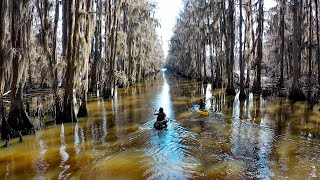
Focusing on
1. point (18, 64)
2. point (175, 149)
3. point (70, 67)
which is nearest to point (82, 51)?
point (70, 67)

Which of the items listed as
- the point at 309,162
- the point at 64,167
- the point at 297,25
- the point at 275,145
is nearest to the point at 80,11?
the point at 64,167

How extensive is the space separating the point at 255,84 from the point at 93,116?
62.1 feet

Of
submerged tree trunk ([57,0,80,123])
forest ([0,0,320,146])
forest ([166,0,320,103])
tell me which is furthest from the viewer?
forest ([166,0,320,103])

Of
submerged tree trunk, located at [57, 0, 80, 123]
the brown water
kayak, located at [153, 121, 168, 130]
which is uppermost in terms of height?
submerged tree trunk, located at [57, 0, 80, 123]

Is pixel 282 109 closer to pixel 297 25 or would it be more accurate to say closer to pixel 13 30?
pixel 297 25

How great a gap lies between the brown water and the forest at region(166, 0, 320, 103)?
8800 millimetres

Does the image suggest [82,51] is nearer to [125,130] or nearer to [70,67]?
[70,67]

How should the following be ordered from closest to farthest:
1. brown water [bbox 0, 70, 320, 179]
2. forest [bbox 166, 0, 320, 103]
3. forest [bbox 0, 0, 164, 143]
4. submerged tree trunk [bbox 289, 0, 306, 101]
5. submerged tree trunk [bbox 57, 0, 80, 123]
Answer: brown water [bbox 0, 70, 320, 179] → forest [bbox 0, 0, 164, 143] → submerged tree trunk [bbox 57, 0, 80, 123] → submerged tree trunk [bbox 289, 0, 306, 101] → forest [bbox 166, 0, 320, 103]

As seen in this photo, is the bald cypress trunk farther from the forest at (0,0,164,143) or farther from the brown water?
the brown water

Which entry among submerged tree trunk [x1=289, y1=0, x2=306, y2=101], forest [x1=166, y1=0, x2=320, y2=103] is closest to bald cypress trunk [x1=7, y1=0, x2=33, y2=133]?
forest [x1=166, y1=0, x2=320, y2=103]

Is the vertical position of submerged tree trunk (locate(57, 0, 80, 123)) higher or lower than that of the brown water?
higher

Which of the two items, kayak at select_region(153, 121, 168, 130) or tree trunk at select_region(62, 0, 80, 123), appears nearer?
kayak at select_region(153, 121, 168, 130)

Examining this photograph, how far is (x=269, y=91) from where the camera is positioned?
3219 cm

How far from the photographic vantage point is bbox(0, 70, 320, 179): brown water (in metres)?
10.3
